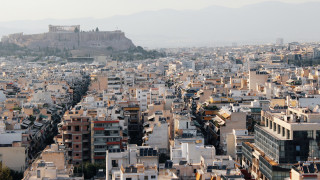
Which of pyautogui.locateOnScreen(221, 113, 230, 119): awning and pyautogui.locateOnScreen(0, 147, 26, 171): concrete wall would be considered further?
pyautogui.locateOnScreen(221, 113, 230, 119): awning

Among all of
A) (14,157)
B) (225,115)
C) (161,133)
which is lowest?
(14,157)

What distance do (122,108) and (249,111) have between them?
8078mm

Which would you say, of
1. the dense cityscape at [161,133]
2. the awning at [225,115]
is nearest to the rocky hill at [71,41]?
the dense cityscape at [161,133]

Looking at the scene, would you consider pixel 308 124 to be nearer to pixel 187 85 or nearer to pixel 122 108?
pixel 122 108

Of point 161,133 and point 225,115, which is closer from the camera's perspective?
point 161,133

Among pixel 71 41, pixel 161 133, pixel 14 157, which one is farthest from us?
pixel 71 41

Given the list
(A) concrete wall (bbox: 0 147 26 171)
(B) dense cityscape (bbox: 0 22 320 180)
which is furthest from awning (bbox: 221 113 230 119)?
(A) concrete wall (bbox: 0 147 26 171)

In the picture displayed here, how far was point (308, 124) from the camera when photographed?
24391 mm

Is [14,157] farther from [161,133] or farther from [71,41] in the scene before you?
[71,41]

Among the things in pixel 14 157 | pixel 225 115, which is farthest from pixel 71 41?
pixel 14 157

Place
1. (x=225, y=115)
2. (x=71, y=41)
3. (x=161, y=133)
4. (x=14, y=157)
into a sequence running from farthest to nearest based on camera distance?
(x=71, y=41) → (x=225, y=115) → (x=161, y=133) → (x=14, y=157)

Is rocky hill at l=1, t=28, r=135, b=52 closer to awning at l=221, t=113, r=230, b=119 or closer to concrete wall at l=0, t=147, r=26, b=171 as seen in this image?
awning at l=221, t=113, r=230, b=119

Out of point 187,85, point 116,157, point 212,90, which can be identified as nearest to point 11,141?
point 116,157

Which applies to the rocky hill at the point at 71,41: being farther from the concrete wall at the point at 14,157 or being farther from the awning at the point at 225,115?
the concrete wall at the point at 14,157
